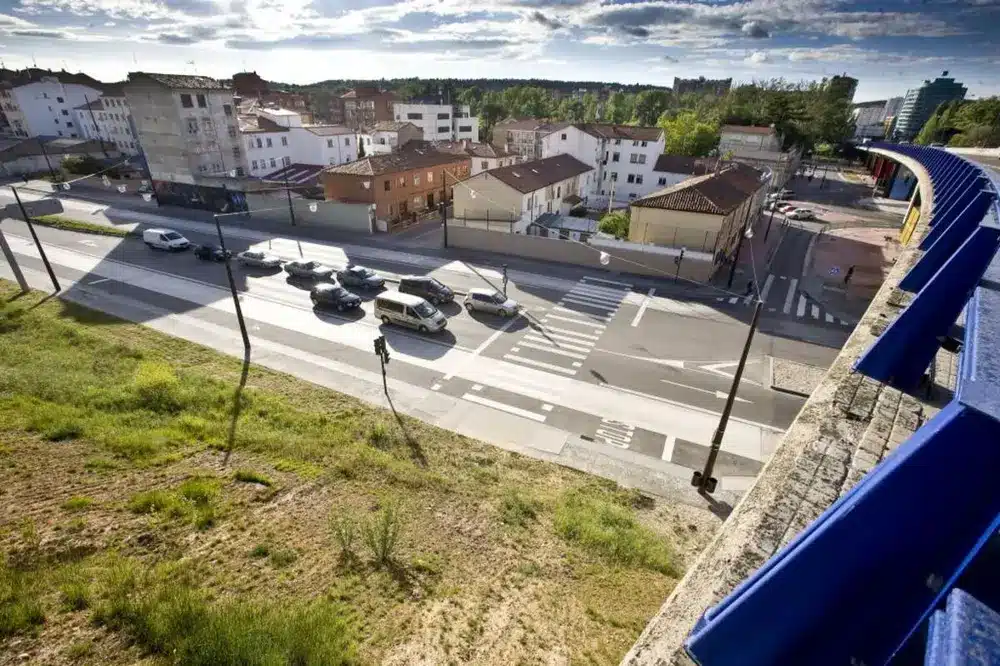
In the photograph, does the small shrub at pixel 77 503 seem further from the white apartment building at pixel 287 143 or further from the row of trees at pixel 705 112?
the row of trees at pixel 705 112

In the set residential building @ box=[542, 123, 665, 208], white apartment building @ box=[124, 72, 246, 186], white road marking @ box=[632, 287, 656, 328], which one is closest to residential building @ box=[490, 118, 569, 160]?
residential building @ box=[542, 123, 665, 208]

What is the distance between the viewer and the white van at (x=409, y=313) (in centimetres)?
2184

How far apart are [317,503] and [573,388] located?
34.8 feet

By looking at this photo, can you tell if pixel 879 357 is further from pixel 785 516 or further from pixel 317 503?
pixel 317 503

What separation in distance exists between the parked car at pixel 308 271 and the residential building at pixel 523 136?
3537 cm

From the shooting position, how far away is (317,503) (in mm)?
10359

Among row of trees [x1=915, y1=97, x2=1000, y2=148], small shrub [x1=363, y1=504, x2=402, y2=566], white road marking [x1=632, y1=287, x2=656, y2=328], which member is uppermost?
row of trees [x1=915, y1=97, x2=1000, y2=148]

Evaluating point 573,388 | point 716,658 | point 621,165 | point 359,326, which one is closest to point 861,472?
point 716,658

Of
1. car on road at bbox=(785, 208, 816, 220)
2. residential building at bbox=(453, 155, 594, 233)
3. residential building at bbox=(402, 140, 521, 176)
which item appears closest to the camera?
residential building at bbox=(453, 155, 594, 233)

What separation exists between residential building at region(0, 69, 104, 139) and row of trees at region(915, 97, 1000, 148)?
126756 millimetres

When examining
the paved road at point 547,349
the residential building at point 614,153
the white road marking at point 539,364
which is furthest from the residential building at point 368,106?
the white road marking at point 539,364

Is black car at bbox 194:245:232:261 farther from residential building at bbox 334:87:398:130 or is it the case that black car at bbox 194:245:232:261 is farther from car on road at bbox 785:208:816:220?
residential building at bbox 334:87:398:130

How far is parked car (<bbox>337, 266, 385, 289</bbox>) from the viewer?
26797 mm

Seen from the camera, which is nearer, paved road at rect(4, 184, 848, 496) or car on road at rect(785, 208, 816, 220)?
paved road at rect(4, 184, 848, 496)
